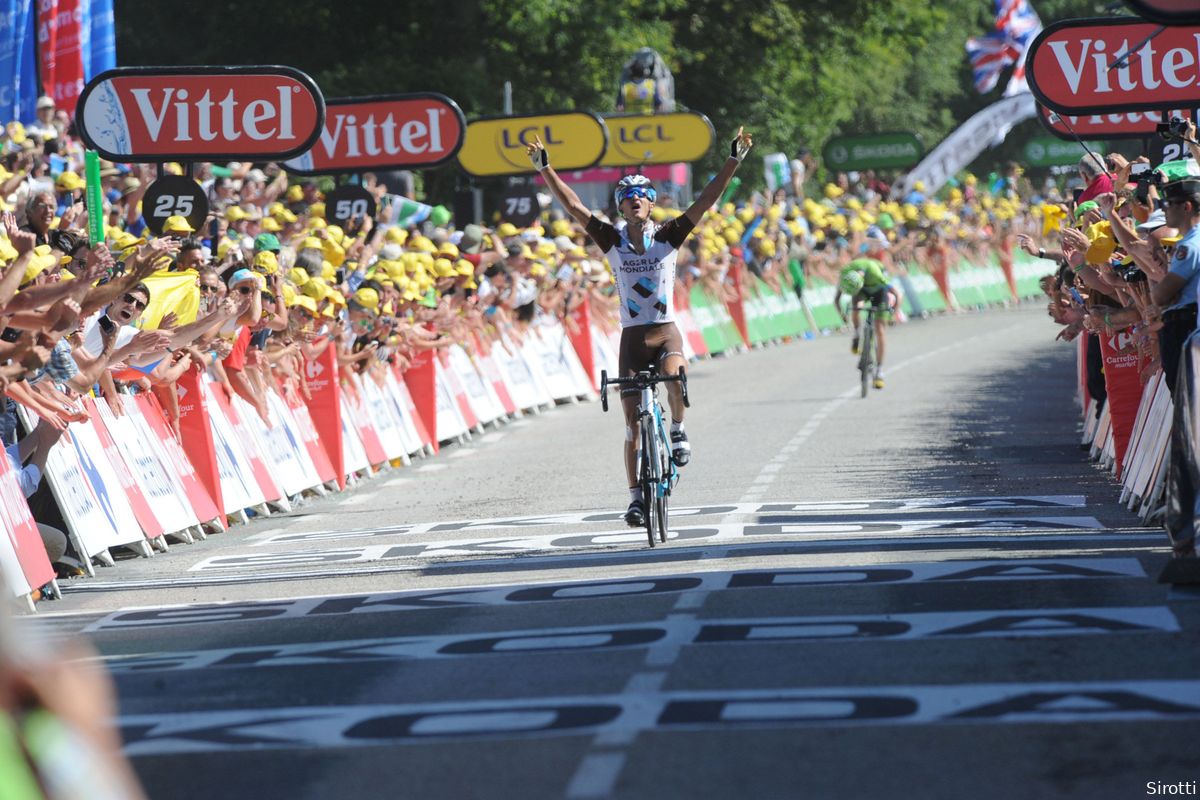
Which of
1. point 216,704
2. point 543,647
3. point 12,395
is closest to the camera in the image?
point 216,704

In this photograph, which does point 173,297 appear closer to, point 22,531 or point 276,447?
point 276,447

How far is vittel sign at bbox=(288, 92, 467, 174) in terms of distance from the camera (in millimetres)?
20766

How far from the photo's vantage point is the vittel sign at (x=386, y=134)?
20.8 metres

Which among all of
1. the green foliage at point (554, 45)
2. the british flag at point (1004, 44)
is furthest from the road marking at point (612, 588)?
the british flag at point (1004, 44)

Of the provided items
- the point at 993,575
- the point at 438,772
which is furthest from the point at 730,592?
the point at 438,772

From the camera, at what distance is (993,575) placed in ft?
35.7

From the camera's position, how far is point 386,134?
21062 mm

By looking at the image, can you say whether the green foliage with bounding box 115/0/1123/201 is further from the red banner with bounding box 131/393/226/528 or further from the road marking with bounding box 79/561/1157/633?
the road marking with bounding box 79/561/1157/633

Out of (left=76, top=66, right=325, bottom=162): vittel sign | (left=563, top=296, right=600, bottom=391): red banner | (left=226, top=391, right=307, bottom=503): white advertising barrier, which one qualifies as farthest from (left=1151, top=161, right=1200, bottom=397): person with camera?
(left=563, top=296, right=600, bottom=391): red banner

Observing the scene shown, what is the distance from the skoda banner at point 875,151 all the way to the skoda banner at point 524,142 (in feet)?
58.2

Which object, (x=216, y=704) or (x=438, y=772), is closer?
(x=438, y=772)

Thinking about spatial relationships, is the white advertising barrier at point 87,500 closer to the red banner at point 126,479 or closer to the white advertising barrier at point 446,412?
the red banner at point 126,479

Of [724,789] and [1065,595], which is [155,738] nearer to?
[724,789]

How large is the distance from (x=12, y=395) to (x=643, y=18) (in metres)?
36.0
